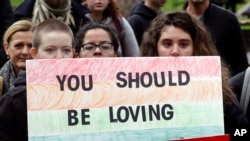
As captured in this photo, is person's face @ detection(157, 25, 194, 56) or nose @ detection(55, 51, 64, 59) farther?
person's face @ detection(157, 25, 194, 56)

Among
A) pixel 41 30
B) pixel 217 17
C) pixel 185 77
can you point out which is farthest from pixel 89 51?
pixel 217 17

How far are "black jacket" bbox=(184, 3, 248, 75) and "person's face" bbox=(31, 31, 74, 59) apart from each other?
3.01m

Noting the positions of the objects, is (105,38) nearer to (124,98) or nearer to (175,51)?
(175,51)

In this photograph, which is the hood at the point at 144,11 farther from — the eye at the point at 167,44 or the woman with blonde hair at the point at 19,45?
the eye at the point at 167,44

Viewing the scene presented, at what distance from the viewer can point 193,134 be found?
3939 mm

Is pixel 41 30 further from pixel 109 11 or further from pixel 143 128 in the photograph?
pixel 109 11

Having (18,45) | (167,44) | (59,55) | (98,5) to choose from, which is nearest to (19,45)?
(18,45)

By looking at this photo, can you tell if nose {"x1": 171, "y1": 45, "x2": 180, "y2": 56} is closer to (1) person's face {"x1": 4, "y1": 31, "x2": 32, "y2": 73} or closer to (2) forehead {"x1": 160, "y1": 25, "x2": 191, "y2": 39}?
(2) forehead {"x1": 160, "y1": 25, "x2": 191, "y2": 39}

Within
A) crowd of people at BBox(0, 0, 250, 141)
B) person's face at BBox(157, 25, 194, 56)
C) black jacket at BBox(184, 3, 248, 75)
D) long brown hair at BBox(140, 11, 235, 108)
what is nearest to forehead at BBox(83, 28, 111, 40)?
crowd of people at BBox(0, 0, 250, 141)

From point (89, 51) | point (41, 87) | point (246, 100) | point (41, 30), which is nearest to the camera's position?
point (41, 87)

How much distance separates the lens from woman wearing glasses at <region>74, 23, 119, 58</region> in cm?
530

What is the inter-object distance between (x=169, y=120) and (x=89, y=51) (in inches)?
60.0

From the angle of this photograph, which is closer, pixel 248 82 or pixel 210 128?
pixel 210 128

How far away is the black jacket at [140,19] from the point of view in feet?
25.0
